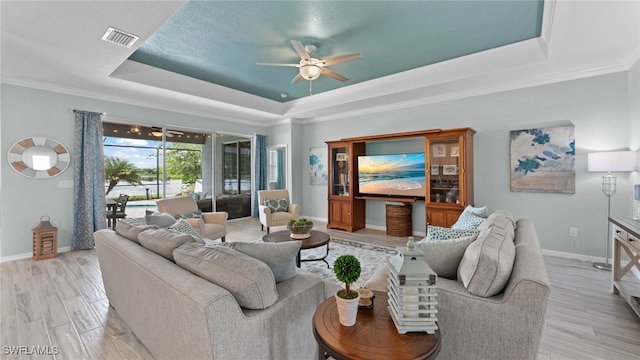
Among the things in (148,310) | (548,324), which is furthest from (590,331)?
(148,310)

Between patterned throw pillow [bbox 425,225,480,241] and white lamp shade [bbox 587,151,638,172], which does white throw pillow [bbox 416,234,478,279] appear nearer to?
patterned throw pillow [bbox 425,225,480,241]

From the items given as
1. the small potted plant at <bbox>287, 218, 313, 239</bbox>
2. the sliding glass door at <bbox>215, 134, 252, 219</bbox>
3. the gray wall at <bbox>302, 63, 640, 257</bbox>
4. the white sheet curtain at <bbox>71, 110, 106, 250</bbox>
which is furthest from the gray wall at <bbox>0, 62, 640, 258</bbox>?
the small potted plant at <bbox>287, 218, 313, 239</bbox>

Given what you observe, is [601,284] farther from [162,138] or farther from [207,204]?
[162,138]

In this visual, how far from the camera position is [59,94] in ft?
14.2

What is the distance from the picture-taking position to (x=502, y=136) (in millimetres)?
4344

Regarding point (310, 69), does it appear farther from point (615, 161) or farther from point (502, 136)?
point (615, 161)

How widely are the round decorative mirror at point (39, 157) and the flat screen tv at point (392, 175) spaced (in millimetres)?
5312

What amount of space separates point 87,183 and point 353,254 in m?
4.56

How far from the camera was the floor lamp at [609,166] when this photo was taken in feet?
10.5

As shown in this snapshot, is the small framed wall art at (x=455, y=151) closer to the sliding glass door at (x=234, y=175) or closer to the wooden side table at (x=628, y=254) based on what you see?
the wooden side table at (x=628, y=254)

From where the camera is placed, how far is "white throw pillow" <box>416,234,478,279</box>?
166 cm

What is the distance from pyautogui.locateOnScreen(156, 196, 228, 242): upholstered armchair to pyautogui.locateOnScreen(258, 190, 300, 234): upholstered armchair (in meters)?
1.05

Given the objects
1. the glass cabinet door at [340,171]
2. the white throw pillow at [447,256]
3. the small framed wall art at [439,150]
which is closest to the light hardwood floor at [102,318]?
the white throw pillow at [447,256]

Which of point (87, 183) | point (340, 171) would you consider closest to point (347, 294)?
point (340, 171)
